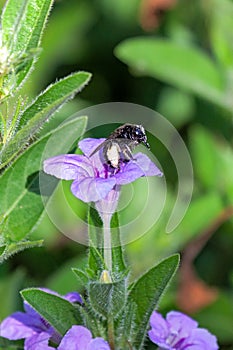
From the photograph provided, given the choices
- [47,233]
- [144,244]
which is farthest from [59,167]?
[47,233]

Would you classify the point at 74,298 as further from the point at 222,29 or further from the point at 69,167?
the point at 222,29

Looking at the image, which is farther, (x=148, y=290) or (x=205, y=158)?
(x=205, y=158)

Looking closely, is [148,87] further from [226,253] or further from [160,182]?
[226,253]

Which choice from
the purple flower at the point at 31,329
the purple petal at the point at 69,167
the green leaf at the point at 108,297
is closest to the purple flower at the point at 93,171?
the purple petal at the point at 69,167

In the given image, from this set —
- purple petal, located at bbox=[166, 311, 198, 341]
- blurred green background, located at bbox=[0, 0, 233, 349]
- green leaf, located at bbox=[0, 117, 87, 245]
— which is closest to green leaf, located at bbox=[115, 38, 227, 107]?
blurred green background, located at bbox=[0, 0, 233, 349]

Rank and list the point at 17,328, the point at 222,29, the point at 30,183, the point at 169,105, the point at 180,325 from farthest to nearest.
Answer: the point at 169,105 < the point at 222,29 < the point at 30,183 < the point at 180,325 < the point at 17,328

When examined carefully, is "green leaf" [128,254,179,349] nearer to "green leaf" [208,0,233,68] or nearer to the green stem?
the green stem

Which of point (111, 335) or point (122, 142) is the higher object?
point (122, 142)

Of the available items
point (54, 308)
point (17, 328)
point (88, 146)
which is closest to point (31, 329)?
point (17, 328)
